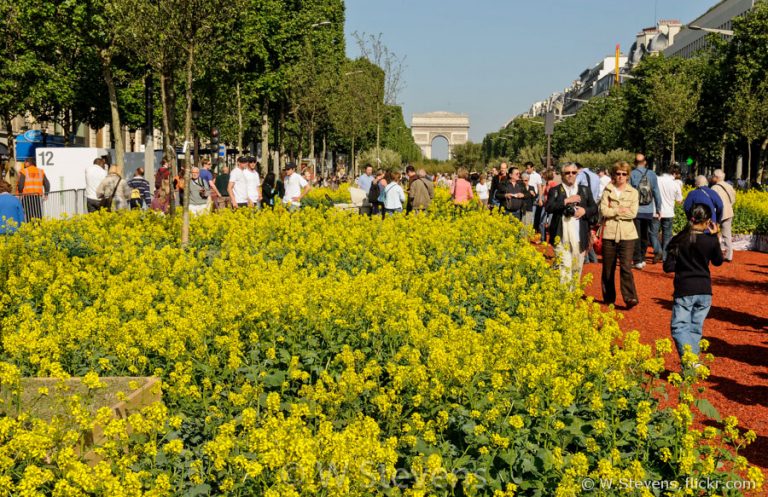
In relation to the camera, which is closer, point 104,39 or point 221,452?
point 221,452

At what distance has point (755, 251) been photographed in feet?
79.8

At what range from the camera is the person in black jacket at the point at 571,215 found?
42.8ft

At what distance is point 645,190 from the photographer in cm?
1664

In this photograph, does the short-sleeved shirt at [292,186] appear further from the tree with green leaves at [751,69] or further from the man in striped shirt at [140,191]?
the tree with green leaves at [751,69]

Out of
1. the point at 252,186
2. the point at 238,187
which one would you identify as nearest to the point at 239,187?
Result: the point at 238,187

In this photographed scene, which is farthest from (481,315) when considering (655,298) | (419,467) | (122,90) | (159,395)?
(122,90)

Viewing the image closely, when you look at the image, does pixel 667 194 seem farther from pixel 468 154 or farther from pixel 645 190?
pixel 468 154

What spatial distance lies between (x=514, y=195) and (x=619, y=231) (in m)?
8.04

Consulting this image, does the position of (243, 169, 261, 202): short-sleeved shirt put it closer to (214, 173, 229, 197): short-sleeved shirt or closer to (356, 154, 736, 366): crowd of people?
(356, 154, 736, 366): crowd of people

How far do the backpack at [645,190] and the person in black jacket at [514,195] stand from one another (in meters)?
4.41

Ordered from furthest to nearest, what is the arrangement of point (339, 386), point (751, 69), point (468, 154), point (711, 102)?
point (468, 154)
point (711, 102)
point (751, 69)
point (339, 386)

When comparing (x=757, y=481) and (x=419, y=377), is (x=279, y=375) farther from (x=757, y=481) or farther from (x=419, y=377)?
(x=757, y=481)

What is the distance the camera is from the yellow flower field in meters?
4.76

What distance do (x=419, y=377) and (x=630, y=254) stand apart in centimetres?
766
